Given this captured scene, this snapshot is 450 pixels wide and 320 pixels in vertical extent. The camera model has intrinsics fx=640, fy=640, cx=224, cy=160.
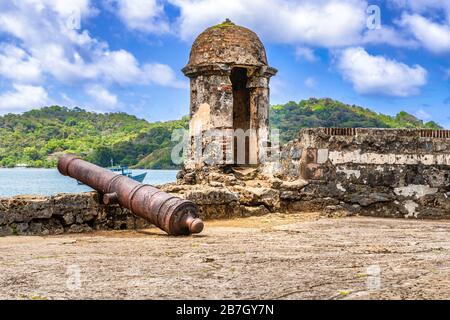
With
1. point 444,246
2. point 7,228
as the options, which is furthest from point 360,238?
point 7,228

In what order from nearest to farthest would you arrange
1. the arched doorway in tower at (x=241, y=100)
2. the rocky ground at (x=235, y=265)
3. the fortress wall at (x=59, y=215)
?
1. the rocky ground at (x=235, y=265)
2. the fortress wall at (x=59, y=215)
3. the arched doorway in tower at (x=241, y=100)

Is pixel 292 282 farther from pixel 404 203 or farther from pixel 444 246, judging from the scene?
pixel 404 203

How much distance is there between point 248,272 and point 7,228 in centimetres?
422

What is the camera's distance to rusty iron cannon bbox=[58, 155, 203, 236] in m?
6.95

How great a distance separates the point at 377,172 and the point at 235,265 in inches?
210

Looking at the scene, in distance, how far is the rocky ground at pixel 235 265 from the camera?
3.56m

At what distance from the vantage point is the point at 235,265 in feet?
15.0

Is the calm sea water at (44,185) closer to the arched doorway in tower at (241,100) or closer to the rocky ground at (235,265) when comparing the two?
the arched doorway in tower at (241,100)

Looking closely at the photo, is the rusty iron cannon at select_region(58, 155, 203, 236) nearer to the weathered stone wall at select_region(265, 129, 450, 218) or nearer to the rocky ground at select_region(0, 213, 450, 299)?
the rocky ground at select_region(0, 213, 450, 299)

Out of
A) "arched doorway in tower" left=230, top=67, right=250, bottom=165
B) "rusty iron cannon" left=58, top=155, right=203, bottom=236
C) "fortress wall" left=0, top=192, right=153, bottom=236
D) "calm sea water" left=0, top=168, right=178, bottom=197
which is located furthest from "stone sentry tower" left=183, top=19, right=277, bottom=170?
"calm sea water" left=0, top=168, right=178, bottom=197

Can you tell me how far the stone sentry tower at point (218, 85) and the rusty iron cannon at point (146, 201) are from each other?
2.91 meters

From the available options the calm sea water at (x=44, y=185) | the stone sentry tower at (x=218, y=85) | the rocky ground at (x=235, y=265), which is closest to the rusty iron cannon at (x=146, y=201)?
the rocky ground at (x=235, y=265)

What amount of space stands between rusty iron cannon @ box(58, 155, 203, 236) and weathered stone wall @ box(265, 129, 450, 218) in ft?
9.18

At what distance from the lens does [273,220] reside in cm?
890
